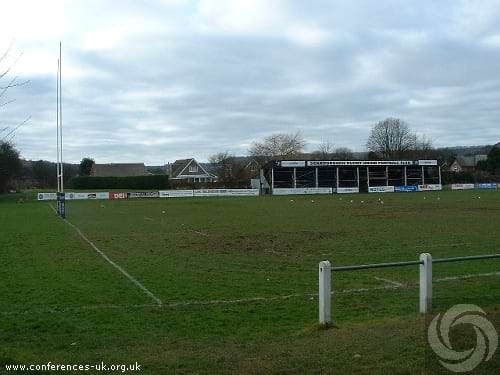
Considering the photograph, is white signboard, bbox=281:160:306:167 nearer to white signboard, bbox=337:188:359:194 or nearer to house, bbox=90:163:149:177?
white signboard, bbox=337:188:359:194

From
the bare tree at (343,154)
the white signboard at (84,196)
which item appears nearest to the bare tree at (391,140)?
the bare tree at (343,154)

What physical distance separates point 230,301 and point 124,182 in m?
98.1

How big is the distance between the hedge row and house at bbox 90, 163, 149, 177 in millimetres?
22908

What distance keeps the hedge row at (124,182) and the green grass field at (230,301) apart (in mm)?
82686

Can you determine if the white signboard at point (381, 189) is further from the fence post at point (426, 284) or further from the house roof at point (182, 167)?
the fence post at point (426, 284)

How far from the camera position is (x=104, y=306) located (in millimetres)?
9922

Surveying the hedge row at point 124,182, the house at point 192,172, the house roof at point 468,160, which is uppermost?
the house roof at point 468,160

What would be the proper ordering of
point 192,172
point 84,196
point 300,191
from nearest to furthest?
point 84,196
point 300,191
point 192,172

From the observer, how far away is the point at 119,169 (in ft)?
433

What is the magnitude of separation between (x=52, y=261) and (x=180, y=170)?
12063 cm

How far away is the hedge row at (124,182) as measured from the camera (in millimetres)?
104625

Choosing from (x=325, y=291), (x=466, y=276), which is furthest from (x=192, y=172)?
(x=325, y=291)

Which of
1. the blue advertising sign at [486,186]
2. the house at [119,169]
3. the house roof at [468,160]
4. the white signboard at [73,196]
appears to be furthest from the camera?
the house roof at [468,160]

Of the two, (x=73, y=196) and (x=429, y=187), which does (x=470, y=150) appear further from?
(x=73, y=196)
